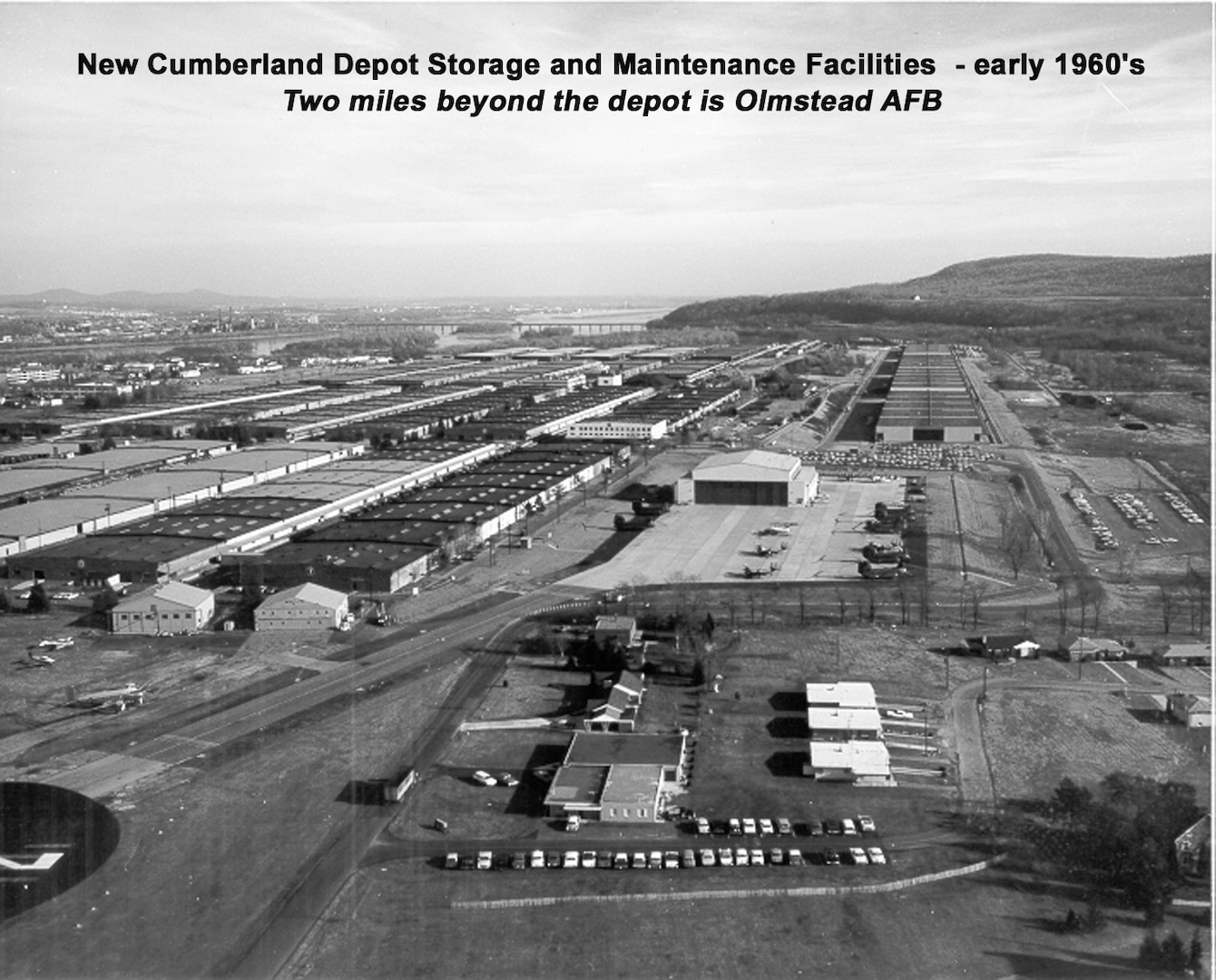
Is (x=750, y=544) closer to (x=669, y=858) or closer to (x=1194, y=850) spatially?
(x=669, y=858)

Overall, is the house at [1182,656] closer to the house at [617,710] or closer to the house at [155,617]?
the house at [617,710]

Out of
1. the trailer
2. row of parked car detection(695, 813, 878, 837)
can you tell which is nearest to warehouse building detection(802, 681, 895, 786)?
row of parked car detection(695, 813, 878, 837)

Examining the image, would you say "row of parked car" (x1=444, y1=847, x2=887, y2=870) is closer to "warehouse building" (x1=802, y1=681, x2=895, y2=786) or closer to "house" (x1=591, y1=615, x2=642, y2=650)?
"warehouse building" (x1=802, y1=681, x2=895, y2=786)

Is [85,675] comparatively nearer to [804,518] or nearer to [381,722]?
[381,722]

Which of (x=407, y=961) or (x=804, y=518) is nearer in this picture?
(x=407, y=961)

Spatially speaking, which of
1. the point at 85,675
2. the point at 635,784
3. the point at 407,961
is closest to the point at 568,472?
the point at 85,675

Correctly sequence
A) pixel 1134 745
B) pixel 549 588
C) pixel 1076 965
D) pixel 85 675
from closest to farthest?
1. pixel 1076 965
2. pixel 1134 745
3. pixel 85 675
4. pixel 549 588
